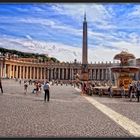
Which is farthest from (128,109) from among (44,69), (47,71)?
(47,71)

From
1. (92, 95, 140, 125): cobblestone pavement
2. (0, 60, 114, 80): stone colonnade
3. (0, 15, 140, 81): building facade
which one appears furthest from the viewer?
(0, 60, 114, 80): stone colonnade

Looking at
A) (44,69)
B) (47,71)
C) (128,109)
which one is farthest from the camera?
(47,71)

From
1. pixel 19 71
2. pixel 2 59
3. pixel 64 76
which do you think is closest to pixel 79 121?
pixel 2 59

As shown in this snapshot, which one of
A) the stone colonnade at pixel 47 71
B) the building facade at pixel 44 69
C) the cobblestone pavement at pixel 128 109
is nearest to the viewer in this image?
the cobblestone pavement at pixel 128 109

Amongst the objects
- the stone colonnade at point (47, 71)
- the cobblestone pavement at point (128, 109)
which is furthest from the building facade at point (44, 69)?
the cobblestone pavement at point (128, 109)

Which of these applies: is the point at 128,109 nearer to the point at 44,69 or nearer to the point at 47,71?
the point at 44,69

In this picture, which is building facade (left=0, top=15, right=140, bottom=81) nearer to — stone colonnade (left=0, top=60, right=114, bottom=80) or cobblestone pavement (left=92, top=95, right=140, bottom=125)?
stone colonnade (left=0, top=60, right=114, bottom=80)

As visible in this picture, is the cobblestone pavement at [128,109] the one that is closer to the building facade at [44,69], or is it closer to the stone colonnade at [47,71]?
the building facade at [44,69]

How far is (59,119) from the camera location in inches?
537

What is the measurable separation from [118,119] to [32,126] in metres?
4.19

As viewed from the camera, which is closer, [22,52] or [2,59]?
[2,59]

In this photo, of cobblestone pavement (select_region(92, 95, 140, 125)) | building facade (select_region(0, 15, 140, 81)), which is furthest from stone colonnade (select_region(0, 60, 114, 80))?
cobblestone pavement (select_region(92, 95, 140, 125))

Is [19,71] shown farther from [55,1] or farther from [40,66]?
[55,1]

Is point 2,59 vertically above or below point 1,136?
above
